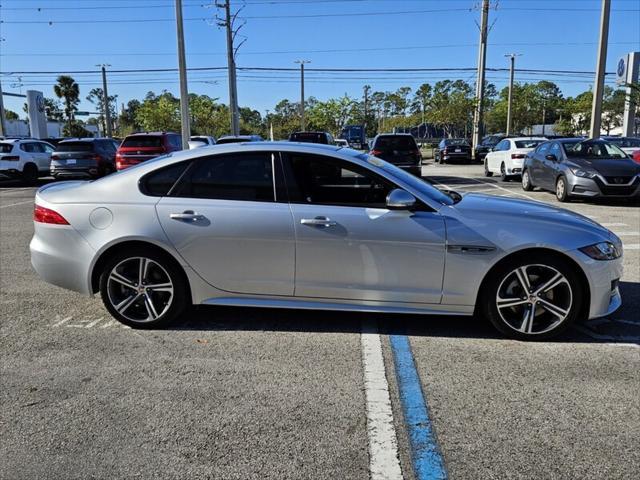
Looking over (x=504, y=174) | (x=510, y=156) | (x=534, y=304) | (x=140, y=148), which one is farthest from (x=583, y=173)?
(x=140, y=148)

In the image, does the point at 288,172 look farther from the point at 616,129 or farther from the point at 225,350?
the point at 616,129

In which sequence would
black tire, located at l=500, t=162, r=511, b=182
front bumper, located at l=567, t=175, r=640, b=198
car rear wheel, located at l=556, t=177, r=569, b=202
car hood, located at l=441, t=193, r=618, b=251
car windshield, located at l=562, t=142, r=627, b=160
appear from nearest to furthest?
car hood, located at l=441, t=193, r=618, b=251, front bumper, located at l=567, t=175, r=640, b=198, car rear wheel, located at l=556, t=177, r=569, b=202, car windshield, located at l=562, t=142, r=627, b=160, black tire, located at l=500, t=162, r=511, b=182

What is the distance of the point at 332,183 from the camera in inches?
174

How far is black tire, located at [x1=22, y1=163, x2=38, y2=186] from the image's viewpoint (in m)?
18.9

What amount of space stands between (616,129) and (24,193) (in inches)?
3201

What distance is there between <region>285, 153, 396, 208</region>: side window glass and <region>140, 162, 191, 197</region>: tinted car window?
0.92 meters

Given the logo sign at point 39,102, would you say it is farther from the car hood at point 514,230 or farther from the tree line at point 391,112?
the car hood at point 514,230

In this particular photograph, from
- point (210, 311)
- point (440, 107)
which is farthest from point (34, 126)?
point (210, 311)

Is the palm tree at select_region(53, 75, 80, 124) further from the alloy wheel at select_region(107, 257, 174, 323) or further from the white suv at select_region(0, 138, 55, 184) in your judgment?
the alloy wheel at select_region(107, 257, 174, 323)

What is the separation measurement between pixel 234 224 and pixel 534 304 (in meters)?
2.45

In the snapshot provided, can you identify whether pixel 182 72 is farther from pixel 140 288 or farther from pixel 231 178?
pixel 140 288

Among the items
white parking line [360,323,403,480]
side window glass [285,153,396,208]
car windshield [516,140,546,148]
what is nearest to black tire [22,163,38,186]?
car windshield [516,140,546,148]

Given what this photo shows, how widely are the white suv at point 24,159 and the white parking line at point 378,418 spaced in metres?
18.1

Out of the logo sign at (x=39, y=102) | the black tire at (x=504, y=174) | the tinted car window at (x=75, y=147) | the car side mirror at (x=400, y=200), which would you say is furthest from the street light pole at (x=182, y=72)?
the logo sign at (x=39, y=102)
